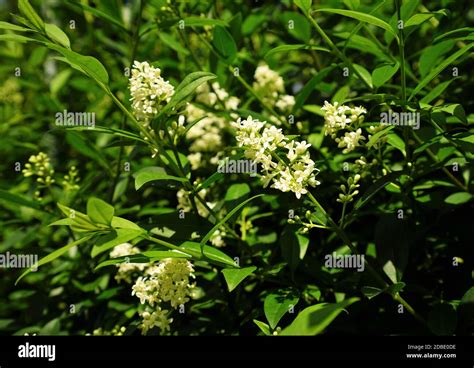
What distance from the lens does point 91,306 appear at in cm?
244

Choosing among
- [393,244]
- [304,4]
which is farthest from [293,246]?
[304,4]

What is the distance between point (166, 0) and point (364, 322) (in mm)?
1510

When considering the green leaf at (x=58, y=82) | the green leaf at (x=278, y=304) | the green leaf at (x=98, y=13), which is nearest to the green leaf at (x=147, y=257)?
the green leaf at (x=278, y=304)

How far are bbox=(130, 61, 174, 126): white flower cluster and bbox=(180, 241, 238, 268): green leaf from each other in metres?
0.42

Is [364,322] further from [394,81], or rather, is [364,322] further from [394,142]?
[394,81]

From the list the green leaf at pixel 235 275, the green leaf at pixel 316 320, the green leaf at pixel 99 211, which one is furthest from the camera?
the green leaf at pixel 235 275

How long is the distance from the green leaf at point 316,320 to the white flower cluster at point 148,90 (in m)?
0.82
